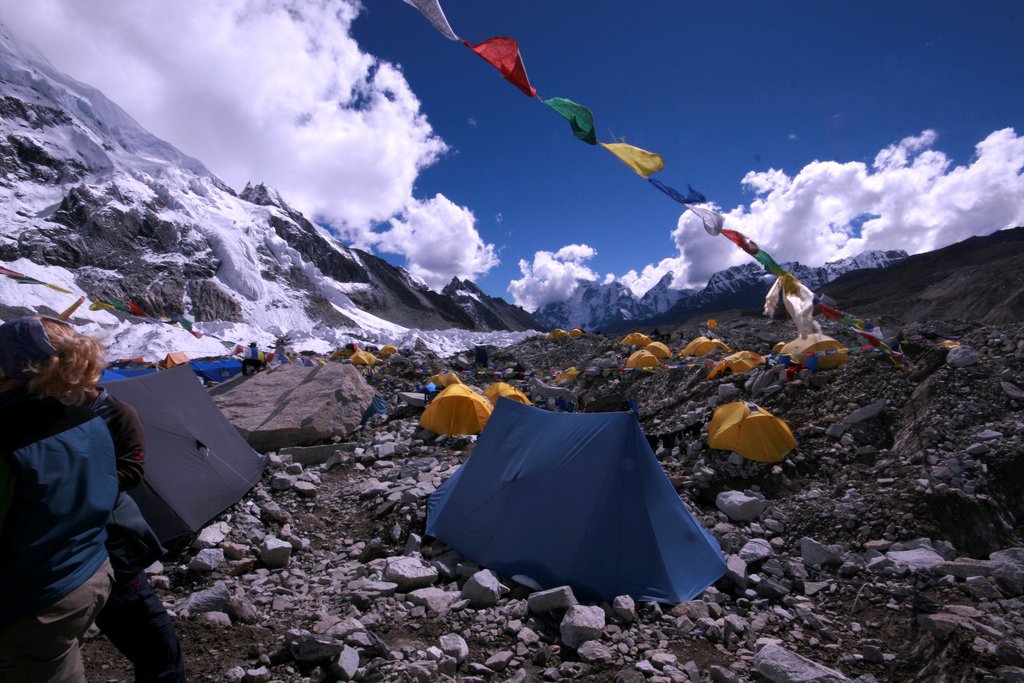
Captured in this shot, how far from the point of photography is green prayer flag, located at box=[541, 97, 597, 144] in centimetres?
441

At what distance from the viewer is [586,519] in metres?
4.41

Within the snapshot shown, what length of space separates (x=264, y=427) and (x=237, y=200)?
147708mm

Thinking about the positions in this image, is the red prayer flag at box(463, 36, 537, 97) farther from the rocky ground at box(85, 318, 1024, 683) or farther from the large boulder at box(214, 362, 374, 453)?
the large boulder at box(214, 362, 374, 453)

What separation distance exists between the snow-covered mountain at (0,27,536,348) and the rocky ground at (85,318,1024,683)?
213 feet

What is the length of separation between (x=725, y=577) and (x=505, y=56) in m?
5.10

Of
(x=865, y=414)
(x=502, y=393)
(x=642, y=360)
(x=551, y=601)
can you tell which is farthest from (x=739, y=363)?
(x=551, y=601)

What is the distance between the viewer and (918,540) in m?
4.74

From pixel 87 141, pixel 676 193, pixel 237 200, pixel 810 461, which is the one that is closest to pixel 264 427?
pixel 676 193

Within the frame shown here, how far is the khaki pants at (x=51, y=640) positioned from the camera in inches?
65.9

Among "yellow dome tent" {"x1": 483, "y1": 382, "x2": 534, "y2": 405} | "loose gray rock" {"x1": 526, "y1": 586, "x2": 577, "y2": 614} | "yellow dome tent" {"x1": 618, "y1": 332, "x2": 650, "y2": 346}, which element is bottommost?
"loose gray rock" {"x1": 526, "y1": 586, "x2": 577, "y2": 614}

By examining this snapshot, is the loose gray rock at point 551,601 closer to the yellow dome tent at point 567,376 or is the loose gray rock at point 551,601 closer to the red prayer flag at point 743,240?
the red prayer flag at point 743,240

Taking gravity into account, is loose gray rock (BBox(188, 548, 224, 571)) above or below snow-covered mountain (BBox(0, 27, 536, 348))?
below

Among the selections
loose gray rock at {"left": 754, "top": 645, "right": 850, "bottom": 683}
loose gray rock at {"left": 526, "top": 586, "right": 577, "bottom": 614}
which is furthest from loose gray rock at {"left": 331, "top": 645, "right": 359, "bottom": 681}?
loose gray rock at {"left": 754, "top": 645, "right": 850, "bottom": 683}

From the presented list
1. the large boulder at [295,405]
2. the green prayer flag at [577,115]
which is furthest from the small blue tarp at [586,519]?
the large boulder at [295,405]
